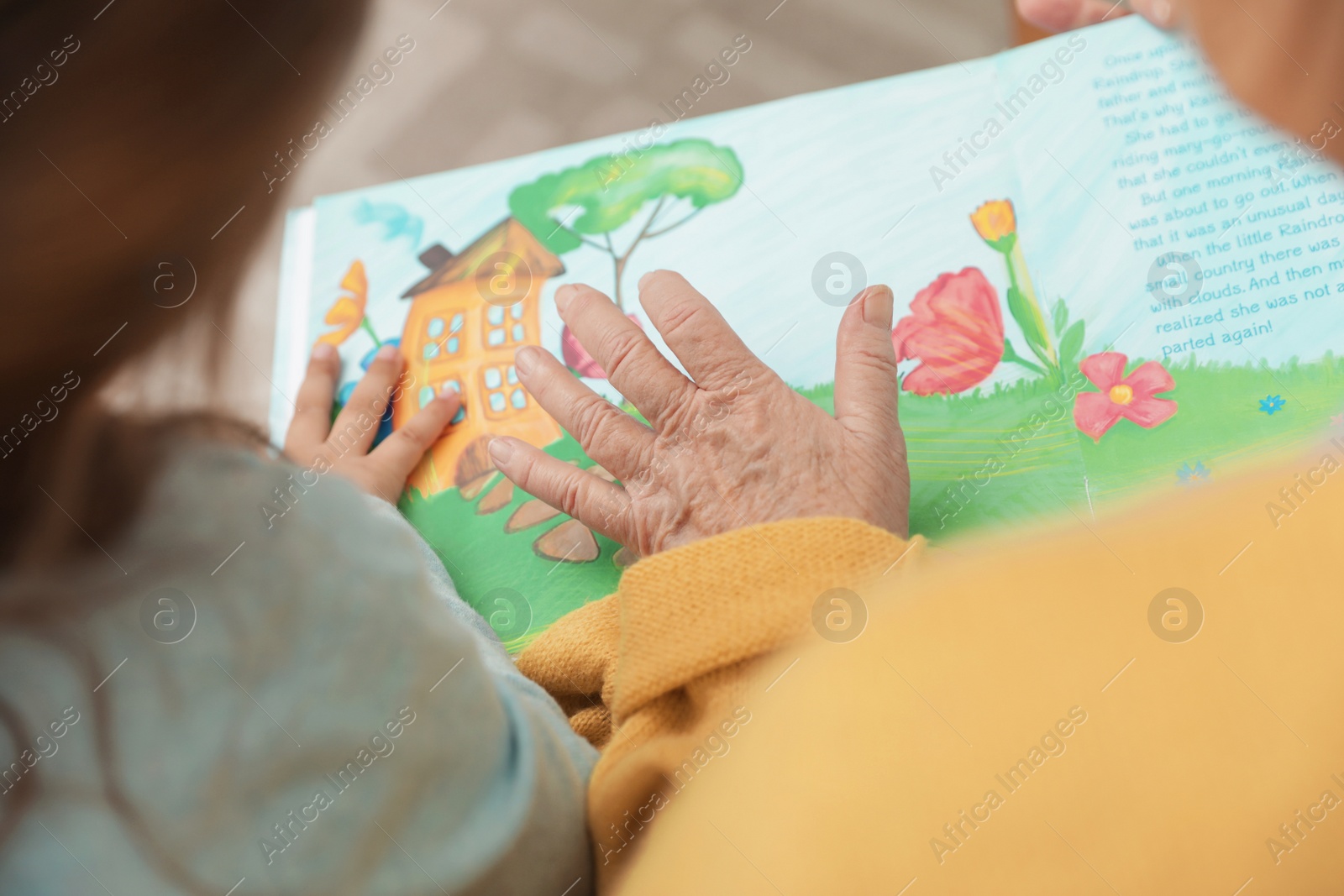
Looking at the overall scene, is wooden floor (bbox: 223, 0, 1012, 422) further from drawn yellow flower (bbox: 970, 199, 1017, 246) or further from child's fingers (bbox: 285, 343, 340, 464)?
drawn yellow flower (bbox: 970, 199, 1017, 246)

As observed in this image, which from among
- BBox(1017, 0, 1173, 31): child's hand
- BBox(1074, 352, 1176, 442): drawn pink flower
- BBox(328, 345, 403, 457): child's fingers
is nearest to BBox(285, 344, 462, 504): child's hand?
BBox(328, 345, 403, 457): child's fingers

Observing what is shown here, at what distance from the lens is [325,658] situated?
1.06 ft

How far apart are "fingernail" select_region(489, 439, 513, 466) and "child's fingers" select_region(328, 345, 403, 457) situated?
0.15 meters

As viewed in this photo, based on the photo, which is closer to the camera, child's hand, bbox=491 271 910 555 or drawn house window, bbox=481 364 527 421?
child's hand, bbox=491 271 910 555

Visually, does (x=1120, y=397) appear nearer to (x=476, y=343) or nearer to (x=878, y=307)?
(x=878, y=307)

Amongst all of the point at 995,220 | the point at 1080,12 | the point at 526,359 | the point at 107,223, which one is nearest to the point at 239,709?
the point at 107,223

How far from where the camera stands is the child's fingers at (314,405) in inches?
29.8

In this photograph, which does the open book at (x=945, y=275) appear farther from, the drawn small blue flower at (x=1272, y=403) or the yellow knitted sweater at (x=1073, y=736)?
the yellow knitted sweater at (x=1073, y=736)

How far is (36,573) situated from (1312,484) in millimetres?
501

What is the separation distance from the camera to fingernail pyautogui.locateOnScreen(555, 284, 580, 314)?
0.66 meters

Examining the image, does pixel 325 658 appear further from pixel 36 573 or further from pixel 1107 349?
pixel 1107 349

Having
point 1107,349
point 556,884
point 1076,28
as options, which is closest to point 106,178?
point 556,884

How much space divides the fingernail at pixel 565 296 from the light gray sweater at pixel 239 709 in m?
0.34

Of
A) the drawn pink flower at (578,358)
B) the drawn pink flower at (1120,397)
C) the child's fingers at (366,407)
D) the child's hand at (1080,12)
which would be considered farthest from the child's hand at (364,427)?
the child's hand at (1080,12)
